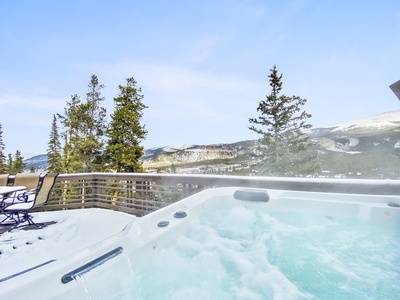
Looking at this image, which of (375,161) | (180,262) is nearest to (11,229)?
(180,262)

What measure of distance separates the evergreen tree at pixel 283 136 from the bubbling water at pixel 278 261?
38.8 ft

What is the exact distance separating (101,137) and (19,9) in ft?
28.0

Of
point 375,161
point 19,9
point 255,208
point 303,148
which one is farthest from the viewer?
point 375,161

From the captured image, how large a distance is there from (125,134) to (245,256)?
998 cm

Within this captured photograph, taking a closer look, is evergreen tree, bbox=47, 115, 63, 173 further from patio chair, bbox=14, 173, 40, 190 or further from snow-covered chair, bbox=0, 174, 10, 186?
patio chair, bbox=14, 173, 40, 190

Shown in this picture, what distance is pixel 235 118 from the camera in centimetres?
1371

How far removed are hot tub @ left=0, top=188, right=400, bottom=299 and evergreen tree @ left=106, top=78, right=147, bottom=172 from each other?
349 inches

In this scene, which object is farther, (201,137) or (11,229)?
(201,137)

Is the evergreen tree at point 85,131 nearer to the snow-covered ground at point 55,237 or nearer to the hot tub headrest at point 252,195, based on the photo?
the snow-covered ground at point 55,237

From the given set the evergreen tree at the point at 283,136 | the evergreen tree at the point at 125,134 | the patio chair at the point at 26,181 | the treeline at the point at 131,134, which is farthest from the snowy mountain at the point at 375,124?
the patio chair at the point at 26,181

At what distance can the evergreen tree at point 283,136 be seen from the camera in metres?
13.2

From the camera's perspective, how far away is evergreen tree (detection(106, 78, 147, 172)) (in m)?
10.5

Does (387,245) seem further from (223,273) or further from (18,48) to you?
(18,48)

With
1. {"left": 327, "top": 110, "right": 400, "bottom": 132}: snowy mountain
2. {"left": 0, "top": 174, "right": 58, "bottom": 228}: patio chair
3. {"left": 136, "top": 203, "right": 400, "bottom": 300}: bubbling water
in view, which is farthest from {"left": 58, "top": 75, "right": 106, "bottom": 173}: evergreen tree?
{"left": 327, "top": 110, "right": 400, "bottom": 132}: snowy mountain
